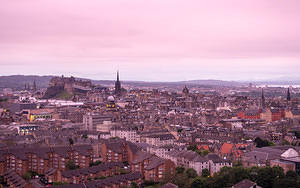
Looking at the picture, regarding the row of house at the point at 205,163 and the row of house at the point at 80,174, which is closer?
the row of house at the point at 80,174

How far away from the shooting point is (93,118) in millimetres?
90750

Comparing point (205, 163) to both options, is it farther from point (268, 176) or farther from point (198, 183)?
point (268, 176)

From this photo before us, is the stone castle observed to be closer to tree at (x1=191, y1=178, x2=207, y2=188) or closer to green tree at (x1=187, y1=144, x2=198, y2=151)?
green tree at (x1=187, y1=144, x2=198, y2=151)

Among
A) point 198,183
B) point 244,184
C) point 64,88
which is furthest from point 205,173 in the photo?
point 64,88

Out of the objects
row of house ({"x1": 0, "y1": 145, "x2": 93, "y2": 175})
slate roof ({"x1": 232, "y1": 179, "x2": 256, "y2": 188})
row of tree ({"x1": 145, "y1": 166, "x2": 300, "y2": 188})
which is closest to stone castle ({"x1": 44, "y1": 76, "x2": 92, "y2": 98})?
row of house ({"x1": 0, "y1": 145, "x2": 93, "y2": 175})

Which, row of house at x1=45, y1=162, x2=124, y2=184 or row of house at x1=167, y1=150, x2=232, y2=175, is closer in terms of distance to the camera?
row of house at x1=45, y1=162, x2=124, y2=184

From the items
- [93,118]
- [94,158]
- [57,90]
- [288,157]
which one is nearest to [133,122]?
[93,118]

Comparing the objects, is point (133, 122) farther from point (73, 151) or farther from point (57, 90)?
point (57, 90)

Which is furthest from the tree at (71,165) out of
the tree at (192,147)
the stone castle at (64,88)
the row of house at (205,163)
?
the stone castle at (64,88)

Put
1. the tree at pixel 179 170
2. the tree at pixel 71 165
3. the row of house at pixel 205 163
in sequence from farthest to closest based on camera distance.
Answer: the tree at pixel 71 165 → the row of house at pixel 205 163 → the tree at pixel 179 170

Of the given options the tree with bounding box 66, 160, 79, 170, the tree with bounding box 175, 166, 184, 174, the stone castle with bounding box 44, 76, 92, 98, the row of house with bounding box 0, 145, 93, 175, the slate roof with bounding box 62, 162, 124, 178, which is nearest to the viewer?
the slate roof with bounding box 62, 162, 124, 178

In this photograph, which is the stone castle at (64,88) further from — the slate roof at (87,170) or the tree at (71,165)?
the slate roof at (87,170)

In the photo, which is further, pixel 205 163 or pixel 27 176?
pixel 205 163

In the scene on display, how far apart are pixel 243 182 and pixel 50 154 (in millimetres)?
21920
